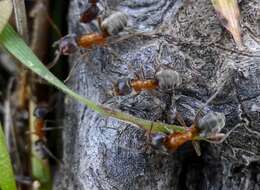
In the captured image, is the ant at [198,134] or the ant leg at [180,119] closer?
the ant at [198,134]

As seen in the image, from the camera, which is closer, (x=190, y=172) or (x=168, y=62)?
(x=168, y=62)

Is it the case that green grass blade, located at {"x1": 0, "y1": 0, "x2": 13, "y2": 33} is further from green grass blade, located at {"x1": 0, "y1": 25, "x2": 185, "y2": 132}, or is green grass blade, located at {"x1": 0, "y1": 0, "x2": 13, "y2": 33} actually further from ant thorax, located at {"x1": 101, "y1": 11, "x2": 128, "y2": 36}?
ant thorax, located at {"x1": 101, "y1": 11, "x2": 128, "y2": 36}

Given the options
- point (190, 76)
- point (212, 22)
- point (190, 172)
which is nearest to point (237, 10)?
point (212, 22)

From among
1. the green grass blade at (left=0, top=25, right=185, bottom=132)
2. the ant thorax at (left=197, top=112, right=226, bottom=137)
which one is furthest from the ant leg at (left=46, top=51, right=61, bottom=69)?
the ant thorax at (left=197, top=112, right=226, bottom=137)

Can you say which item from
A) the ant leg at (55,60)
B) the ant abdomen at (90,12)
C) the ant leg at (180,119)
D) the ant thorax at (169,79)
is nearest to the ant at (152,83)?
the ant thorax at (169,79)

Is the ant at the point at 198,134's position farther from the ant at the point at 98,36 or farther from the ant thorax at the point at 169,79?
the ant at the point at 98,36

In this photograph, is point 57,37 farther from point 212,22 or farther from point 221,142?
point 221,142
